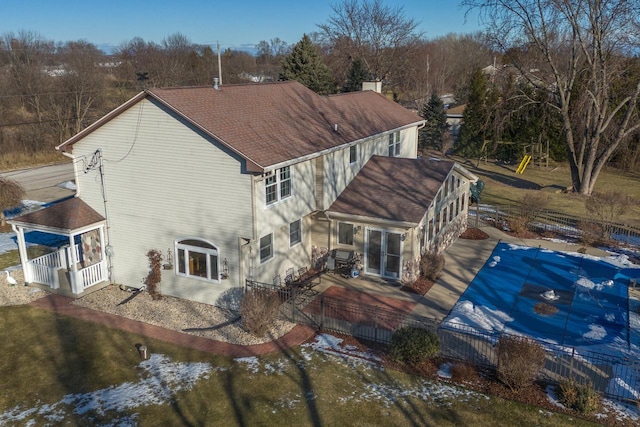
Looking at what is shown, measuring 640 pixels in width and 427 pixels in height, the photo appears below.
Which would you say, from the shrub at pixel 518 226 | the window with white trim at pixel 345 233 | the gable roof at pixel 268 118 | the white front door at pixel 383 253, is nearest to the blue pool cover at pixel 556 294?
the shrub at pixel 518 226

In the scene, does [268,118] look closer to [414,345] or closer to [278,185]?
[278,185]

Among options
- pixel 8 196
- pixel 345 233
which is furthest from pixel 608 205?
pixel 8 196

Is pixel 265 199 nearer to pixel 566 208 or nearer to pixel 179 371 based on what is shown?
pixel 179 371

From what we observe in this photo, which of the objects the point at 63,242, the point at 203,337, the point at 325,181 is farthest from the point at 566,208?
the point at 63,242

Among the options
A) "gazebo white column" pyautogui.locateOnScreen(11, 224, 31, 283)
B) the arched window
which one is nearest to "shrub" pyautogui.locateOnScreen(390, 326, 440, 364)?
the arched window

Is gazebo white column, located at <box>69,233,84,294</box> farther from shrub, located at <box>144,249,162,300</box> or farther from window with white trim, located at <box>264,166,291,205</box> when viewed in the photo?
window with white trim, located at <box>264,166,291,205</box>

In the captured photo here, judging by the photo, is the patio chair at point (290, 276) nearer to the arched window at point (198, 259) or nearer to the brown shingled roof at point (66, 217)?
the arched window at point (198, 259)
